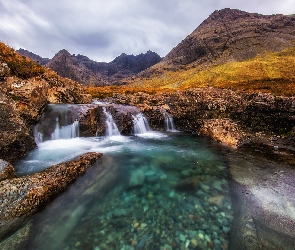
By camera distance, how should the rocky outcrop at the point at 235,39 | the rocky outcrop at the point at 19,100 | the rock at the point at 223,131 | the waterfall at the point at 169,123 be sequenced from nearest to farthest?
the rocky outcrop at the point at 19,100 → the rock at the point at 223,131 → the waterfall at the point at 169,123 → the rocky outcrop at the point at 235,39

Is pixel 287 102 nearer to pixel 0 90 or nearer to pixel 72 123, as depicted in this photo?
pixel 72 123

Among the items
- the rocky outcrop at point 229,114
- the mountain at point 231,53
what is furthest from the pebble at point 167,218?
the mountain at point 231,53

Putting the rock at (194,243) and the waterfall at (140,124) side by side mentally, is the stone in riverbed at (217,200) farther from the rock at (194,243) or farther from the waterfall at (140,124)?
the waterfall at (140,124)

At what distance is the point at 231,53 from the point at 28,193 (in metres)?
96.0

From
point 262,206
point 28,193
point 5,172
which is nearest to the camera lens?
point 28,193

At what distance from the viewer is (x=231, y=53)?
279 feet

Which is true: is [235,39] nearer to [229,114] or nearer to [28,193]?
[229,114]

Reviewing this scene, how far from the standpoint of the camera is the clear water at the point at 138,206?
18.2ft

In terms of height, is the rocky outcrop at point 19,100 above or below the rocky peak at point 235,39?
below

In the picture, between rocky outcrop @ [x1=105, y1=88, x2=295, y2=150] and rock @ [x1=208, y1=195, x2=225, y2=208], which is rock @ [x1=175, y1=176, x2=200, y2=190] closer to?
rock @ [x1=208, y1=195, x2=225, y2=208]

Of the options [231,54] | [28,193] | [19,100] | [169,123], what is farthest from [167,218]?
[231,54]

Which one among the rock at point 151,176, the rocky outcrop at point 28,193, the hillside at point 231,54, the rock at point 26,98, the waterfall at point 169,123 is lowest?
the rock at point 151,176

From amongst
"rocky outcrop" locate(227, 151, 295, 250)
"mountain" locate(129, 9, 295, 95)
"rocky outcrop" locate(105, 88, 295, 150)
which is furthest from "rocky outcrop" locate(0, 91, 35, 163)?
"mountain" locate(129, 9, 295, 95)

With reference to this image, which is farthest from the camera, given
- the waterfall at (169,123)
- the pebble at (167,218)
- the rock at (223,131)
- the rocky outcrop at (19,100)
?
the waterfall at (169,123)
